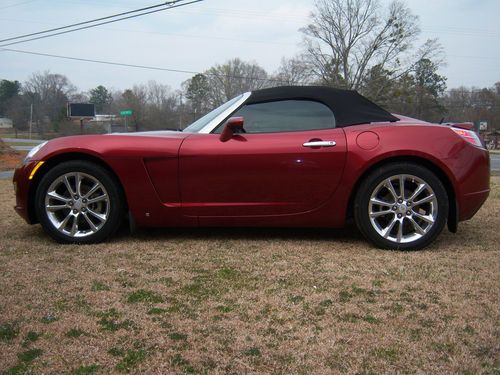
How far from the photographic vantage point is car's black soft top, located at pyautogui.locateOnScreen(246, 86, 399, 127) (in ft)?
12.8

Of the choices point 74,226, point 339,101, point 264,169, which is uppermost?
point 339,101

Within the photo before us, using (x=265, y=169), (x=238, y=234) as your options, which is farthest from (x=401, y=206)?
(x=238, y=234)

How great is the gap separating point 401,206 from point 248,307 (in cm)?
174

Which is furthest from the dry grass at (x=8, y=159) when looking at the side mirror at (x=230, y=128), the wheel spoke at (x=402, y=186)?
the wheel spoke at (x=402, y=186)

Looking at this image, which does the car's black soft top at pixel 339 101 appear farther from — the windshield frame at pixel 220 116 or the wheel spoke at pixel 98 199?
the wheel spoke at pixel 98 199

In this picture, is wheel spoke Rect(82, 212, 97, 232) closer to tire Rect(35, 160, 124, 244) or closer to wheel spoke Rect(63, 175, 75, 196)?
tire Rect(35, 160, 124, 244)

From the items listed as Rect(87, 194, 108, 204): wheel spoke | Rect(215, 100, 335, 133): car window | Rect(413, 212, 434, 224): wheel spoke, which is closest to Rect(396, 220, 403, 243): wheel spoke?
Rect(413, 212, 434, 224): wheel spoke

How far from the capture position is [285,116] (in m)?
3.93

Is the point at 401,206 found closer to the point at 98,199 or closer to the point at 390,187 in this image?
the point at 390,187

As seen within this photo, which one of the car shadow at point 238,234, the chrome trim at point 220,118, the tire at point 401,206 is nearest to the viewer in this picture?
the tire at point 401,206

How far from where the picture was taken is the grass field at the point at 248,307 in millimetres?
2064

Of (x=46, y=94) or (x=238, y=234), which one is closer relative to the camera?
(x=238, y=234)

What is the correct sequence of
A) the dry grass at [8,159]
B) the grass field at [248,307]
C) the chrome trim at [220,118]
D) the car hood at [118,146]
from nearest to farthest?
the grass field at [248,307] < the car hood at [118,146] < the chrome trim at [220,118] < the dry grass at [8,159]

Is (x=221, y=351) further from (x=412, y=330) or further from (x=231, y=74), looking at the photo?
(x=231, y=74)
